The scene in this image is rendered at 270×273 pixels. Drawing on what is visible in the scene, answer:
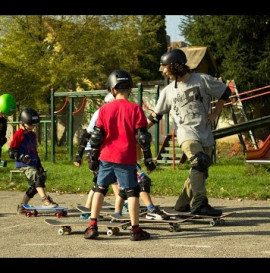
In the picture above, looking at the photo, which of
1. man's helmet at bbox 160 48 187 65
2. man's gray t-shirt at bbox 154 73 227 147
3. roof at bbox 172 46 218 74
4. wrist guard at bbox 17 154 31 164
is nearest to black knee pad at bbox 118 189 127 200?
man's gray t-shirt at bbox 154 73 227 147

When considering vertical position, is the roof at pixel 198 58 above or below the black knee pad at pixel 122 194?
above

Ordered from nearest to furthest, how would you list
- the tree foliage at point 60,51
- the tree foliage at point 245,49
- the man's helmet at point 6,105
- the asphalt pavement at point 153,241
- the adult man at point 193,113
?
the asphalt pavement at point 153,241 → the adult man at point 193,113 → the man's helmet at point 6,105 → the tree foliage at point 245,49 → the tree foliage at point 60,51

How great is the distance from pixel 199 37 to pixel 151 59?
13238 millimetres

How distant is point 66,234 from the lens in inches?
286

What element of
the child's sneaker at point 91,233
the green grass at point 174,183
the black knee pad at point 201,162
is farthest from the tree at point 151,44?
the child's sneaker at point 91,233

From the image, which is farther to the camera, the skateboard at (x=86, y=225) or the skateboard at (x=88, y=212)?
the skateboard at (x=88, y=212)

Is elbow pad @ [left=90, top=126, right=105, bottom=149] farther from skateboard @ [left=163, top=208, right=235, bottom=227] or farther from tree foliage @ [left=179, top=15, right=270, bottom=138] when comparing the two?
tree foliage @ [left=179, top=15, right=270, bottom=138]

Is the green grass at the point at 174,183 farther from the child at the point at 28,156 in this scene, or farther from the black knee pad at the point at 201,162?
the black knee pad at the point at 201,162

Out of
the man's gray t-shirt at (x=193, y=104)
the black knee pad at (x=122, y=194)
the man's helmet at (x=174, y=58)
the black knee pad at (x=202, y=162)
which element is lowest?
the black knee pad at (x=122, y=194)

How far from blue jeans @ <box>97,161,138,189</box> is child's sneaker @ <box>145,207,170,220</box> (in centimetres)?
85

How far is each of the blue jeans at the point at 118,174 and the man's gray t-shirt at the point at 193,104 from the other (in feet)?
4.26

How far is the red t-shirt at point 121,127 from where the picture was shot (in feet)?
22.6

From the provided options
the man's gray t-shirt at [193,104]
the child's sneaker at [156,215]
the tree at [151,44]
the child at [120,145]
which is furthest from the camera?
the tree at [151,44]
